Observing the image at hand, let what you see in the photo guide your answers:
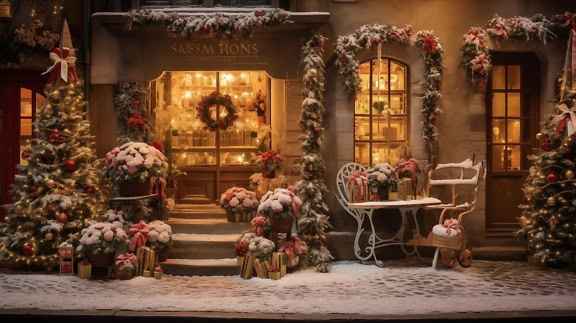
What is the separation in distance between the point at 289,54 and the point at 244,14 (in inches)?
42.4

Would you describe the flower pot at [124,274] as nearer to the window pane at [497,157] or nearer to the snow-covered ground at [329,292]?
the snow-covered ground at [329,292]

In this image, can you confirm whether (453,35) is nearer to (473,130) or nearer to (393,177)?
(473,130)

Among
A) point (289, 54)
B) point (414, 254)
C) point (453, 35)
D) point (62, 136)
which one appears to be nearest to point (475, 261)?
point (414, 254)

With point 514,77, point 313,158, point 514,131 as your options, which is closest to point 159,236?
point 313,158

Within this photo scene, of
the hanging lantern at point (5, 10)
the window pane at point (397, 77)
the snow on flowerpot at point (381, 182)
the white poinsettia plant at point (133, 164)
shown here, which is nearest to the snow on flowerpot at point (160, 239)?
the white poinsettia plant at point (133, 164)

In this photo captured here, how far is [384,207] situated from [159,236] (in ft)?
12.1

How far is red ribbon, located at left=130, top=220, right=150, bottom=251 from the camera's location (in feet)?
37.2

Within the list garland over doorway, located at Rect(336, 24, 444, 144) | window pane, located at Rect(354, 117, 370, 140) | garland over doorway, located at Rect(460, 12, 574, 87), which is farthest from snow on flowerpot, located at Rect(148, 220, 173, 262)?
garland over doorway, located at Rect(460, 12, 574, 87)

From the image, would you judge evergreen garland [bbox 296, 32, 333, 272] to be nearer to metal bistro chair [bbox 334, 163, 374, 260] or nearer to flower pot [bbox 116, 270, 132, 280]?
metal bistro chair [bbox 334, 163, 374, 260]

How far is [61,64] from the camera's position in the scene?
38.8ft

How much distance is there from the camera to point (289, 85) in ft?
43.0

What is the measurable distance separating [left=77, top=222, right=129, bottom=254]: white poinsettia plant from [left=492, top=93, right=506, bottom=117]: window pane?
7.13 m

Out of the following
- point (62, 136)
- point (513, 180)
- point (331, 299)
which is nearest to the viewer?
point (331, 299)

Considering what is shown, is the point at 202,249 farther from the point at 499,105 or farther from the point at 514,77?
the point at 514,77
